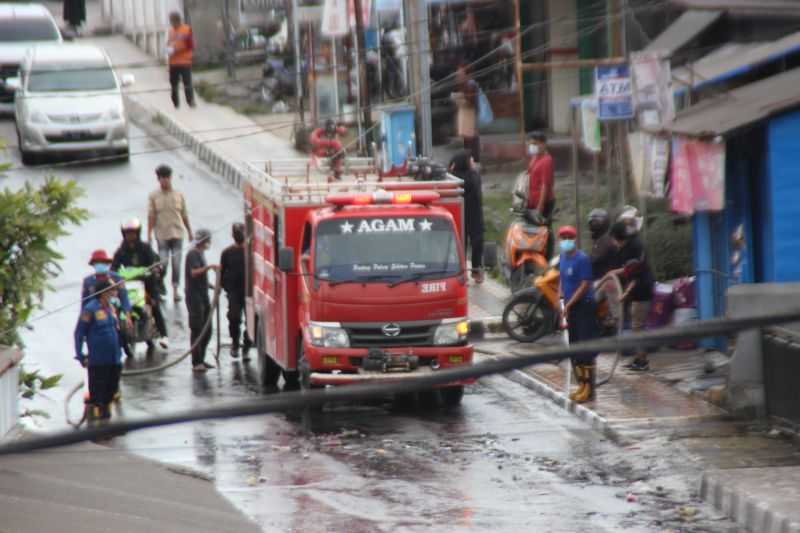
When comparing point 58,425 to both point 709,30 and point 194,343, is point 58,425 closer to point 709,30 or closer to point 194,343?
point 194,343

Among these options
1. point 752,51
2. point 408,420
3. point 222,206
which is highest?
point 752,51

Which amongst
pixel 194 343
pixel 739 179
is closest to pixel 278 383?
pixel 194 343

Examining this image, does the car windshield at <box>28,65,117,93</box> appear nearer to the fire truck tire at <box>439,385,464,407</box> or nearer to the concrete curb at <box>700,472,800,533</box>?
the fire truck tire at <box>439,385,464,407</box>

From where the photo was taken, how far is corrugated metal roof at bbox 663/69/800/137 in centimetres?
1533

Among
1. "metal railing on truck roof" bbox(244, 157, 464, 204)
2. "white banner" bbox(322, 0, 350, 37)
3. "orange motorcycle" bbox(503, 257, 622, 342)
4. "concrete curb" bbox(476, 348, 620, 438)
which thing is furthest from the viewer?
"white banner" bbox(322, 0, 350, 37)

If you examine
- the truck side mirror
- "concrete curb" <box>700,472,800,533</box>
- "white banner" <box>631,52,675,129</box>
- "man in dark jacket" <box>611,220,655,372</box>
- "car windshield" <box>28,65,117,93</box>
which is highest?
"car windshield" <box>28,65,117,93</box>

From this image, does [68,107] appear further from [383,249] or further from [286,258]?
[383,249]

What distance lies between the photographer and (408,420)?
1564cm

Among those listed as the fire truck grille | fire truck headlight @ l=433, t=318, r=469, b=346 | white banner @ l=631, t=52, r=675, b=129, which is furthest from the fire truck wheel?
white banner @ l=631, t=52, r=675, b=129

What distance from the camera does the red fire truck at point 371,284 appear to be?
606 inches

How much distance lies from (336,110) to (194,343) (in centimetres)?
1354

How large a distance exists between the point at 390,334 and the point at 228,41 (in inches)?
810

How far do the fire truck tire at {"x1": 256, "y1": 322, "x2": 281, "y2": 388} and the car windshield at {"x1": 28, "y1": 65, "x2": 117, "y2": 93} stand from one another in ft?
41.9

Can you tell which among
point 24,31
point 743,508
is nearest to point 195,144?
point 24,31
